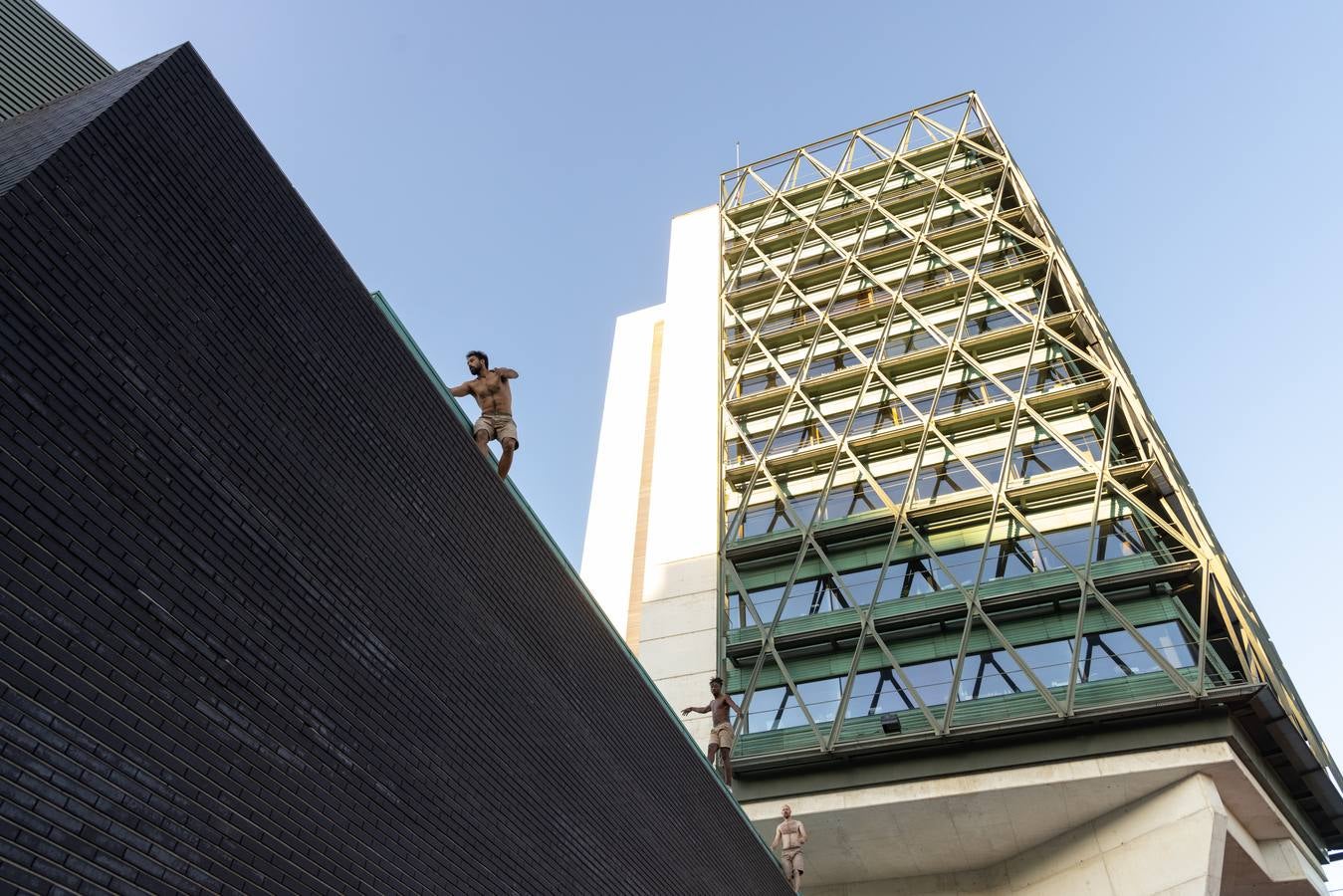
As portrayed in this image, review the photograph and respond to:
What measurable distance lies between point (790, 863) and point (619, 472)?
2476cm

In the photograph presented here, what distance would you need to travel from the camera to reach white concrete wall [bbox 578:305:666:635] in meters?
37.4

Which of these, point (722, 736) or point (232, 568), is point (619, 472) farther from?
point (232, 568)

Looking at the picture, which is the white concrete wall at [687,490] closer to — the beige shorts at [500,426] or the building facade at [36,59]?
the beige shorts at [500,426]

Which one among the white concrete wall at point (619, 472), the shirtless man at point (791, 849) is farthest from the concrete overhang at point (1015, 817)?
the white concrete wall at point (619, 472)

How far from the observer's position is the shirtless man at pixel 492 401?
1056 centimetres

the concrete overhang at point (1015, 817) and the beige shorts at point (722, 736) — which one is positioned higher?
the concrete overhang at point (1015, 817)

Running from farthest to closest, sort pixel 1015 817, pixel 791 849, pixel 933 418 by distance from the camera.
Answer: pixel 933 418, pixel 1015 817, pixel 791 849

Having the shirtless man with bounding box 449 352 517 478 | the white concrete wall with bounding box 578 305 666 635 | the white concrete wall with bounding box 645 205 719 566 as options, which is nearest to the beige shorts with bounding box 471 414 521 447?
the shirtless man with bounding box 449 352 517 478

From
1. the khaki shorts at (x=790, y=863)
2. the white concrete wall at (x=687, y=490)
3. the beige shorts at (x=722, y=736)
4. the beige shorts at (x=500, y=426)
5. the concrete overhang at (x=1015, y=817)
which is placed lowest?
the khaki shorts at (x=790, y=863)

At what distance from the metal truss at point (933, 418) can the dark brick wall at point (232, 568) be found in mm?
18244

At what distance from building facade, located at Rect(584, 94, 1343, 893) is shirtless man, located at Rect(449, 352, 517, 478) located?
17.3m

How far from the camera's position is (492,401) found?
10734mm

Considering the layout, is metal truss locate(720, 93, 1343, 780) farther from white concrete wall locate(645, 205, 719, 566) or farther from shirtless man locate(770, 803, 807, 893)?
shirtless man locate(770, 803, 807, 893)

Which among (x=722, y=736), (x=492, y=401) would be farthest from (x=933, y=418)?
(x=492, y=401)
